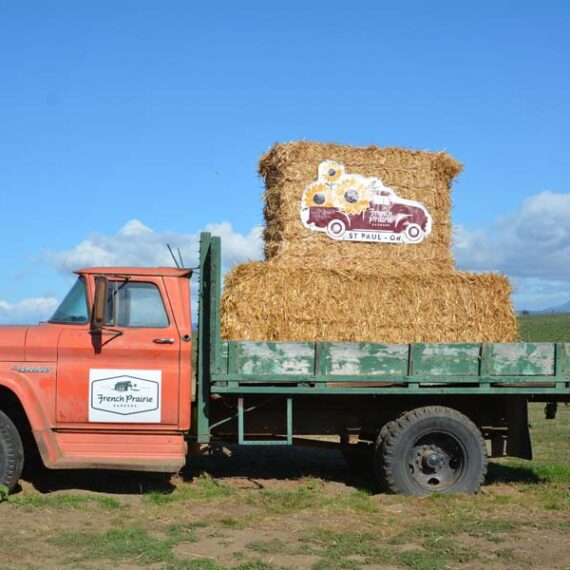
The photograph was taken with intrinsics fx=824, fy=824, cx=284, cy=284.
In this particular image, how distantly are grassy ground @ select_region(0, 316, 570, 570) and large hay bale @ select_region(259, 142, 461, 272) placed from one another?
2275mm

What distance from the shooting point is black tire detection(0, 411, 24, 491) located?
22.4ft

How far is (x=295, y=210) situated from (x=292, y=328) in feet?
4.33

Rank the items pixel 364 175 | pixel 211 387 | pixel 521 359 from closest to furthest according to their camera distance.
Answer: pixel 211 387 < pixel 521 359 < pixel 364 175

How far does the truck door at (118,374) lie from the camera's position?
697 centimetres

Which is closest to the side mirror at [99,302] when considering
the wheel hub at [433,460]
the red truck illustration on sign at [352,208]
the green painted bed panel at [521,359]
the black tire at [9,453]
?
the black tire at [9,453]

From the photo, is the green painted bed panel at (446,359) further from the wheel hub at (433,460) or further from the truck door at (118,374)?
the truck door at (118,374)

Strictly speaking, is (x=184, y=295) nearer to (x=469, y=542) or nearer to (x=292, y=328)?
(x=292, y=328)

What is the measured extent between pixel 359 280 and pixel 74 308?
274cm

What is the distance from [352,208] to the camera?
8.55m

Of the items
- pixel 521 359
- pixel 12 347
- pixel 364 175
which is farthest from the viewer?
pixel 364 175

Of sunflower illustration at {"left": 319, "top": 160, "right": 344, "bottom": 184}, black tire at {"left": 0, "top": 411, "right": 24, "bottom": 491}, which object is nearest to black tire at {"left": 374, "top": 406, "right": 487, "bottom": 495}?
sunflower illustration at {"left": 319, "top": 160, "right": 344, "bottom": 184}

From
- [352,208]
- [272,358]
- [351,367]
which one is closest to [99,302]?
[272,358]

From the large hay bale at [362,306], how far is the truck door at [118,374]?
3.03 feet

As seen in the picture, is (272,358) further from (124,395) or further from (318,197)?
(318,197)
